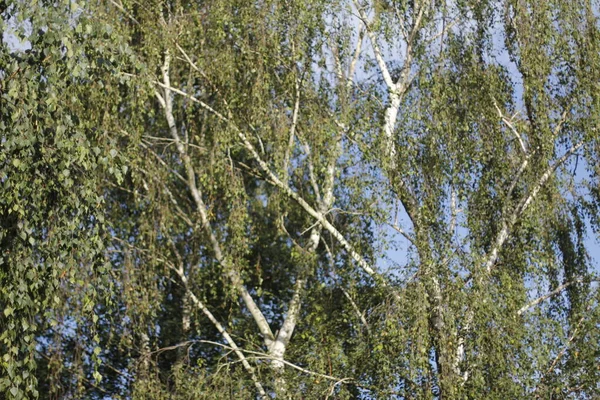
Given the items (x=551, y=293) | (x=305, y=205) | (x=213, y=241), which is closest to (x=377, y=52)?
(x=305, y=205)

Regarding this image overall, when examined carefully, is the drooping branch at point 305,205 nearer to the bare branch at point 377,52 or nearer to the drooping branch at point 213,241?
the drooping branch at point 213,241

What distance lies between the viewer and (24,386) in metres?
6.38

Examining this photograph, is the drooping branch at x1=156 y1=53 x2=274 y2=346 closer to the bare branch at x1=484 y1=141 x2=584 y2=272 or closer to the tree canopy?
the tree canopy

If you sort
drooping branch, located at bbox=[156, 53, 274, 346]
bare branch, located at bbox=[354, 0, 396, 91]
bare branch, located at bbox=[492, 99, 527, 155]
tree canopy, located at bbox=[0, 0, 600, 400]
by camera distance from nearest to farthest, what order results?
tree canopy, located at bbox=[0, 0, 600, 400] < drooping branch, located at bbox=[156, 53, 274, 346] < bare branch, located at bbox=[492, 99, 527, 155] < bare branch, located at bbox=[354, 0, 396, 91]

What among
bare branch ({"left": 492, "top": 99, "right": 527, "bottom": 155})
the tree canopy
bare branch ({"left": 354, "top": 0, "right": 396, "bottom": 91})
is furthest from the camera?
bare branch ({"left": 354, "top": 0, "right": 396, "bottom": 91})

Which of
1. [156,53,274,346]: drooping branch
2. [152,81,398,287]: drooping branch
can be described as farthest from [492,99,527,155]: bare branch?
[156,53,274,346]: drooping branch

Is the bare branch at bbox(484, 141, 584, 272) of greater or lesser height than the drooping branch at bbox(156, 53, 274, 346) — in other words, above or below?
above

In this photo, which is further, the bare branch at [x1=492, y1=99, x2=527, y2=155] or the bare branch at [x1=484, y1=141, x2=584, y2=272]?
the bare branch at [x1=492, y1=99, x2=527, y2=155]

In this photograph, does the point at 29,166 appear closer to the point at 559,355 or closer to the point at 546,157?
the point at 559,355

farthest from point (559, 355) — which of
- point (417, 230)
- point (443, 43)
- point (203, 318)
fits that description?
point (203, 318)

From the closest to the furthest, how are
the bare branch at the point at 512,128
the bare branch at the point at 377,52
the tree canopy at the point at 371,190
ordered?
the tree canopy at the point at 371,190 < the bare branch at the point at 512,128 < the bare branch at the point at 377,52

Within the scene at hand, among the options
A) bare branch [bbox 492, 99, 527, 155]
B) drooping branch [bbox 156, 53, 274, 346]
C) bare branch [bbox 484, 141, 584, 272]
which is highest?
bare branch [bbox 492, 99, 527, 155]

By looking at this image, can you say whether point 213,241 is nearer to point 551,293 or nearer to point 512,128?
point 512,128

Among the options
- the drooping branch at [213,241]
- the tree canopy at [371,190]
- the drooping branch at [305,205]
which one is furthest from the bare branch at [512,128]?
the drooping branch at [213,241]
